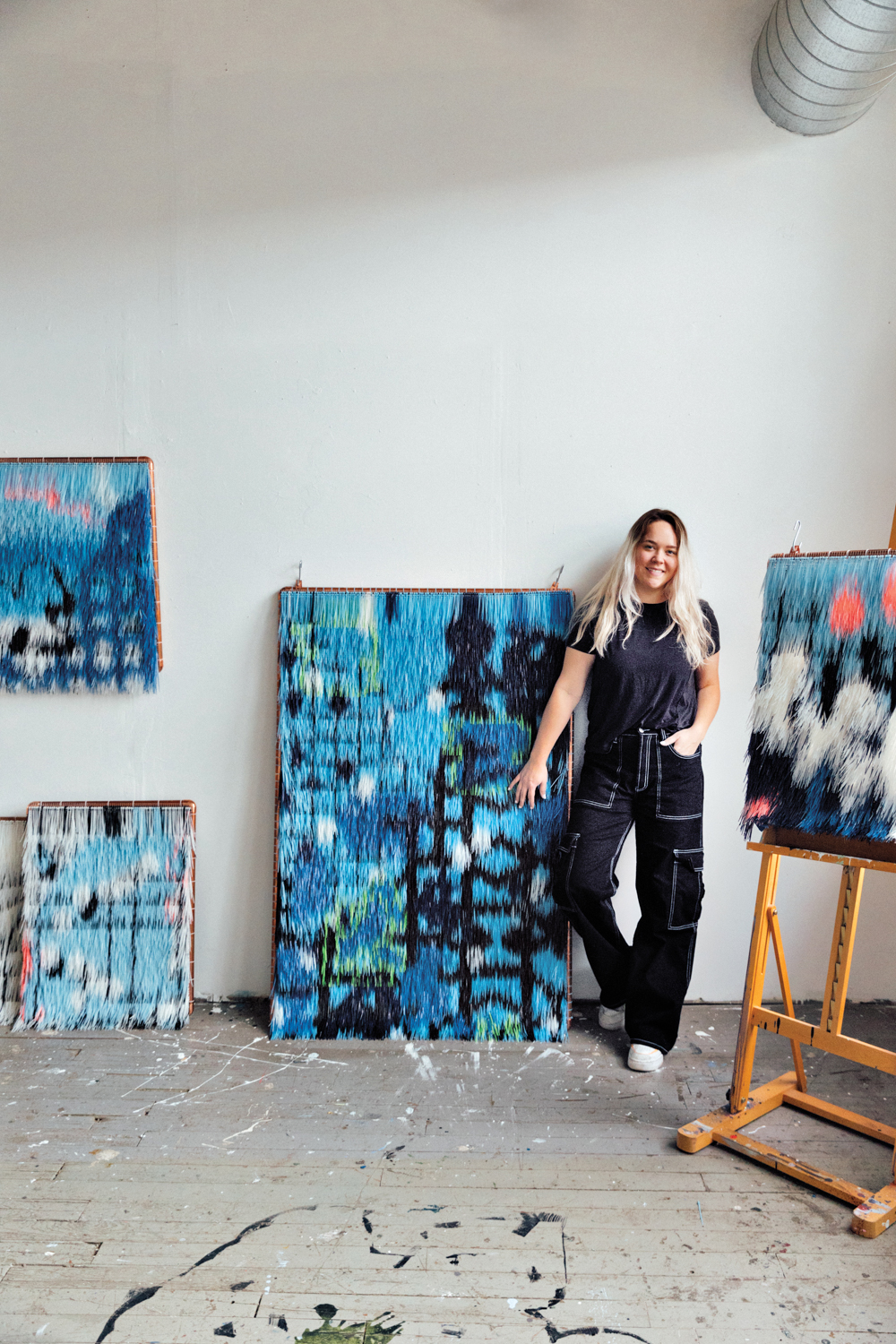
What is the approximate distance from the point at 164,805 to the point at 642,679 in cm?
143

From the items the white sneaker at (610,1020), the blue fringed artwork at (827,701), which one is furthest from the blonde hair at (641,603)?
the white sneaker at (610,1020)

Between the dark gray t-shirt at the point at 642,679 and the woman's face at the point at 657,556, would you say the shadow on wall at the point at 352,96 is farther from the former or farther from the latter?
the dark gray t-shirt at the point at 642,679

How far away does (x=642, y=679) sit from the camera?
92.8 inches

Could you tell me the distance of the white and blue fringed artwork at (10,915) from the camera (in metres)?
2.56

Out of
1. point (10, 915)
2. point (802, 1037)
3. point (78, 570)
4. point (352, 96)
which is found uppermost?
point (352, 96)

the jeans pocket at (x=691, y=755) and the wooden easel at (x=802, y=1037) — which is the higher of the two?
the jeans pocket at (x=691, y=755)

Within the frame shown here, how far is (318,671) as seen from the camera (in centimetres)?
252

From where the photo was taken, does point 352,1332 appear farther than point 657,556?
No

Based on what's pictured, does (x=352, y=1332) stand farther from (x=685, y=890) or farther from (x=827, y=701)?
(x=827, y=701)

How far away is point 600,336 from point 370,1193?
7.27 ft

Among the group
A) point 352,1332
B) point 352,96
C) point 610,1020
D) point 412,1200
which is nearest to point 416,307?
point 352,96

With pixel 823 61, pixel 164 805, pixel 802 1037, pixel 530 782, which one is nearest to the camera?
pixel 802 1037

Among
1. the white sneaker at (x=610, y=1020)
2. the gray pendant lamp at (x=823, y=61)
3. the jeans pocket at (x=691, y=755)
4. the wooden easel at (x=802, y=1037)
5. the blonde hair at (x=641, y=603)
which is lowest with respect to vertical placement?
the white sneaker at (x=610, y=1020)

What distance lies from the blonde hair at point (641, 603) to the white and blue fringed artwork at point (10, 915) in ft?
5.79
